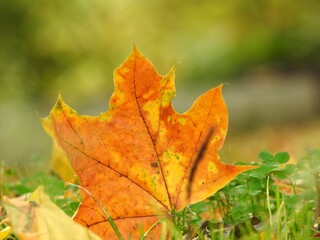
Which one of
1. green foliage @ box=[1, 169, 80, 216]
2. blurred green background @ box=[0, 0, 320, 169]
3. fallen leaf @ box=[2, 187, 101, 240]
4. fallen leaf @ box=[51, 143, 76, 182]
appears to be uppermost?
blurred green background @ box=[0, 0, 320, 169]

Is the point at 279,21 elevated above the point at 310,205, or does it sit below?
above

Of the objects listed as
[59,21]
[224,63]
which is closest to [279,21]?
[224,63]

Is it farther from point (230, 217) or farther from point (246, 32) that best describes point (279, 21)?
point (230, 217)

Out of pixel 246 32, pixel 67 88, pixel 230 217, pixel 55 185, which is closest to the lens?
pixel 230 217

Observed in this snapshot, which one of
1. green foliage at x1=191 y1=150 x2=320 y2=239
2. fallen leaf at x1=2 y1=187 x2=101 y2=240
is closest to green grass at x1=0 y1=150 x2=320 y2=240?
green foliage at x1=191 y1=150 x2=320 y2=239

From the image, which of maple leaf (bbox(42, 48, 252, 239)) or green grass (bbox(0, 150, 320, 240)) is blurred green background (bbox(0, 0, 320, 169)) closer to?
green grass (bbox(0, 150, 320, 240))

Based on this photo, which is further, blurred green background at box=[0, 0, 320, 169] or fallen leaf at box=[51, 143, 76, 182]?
blurred green background at box=[0, 0, 320, 169]
